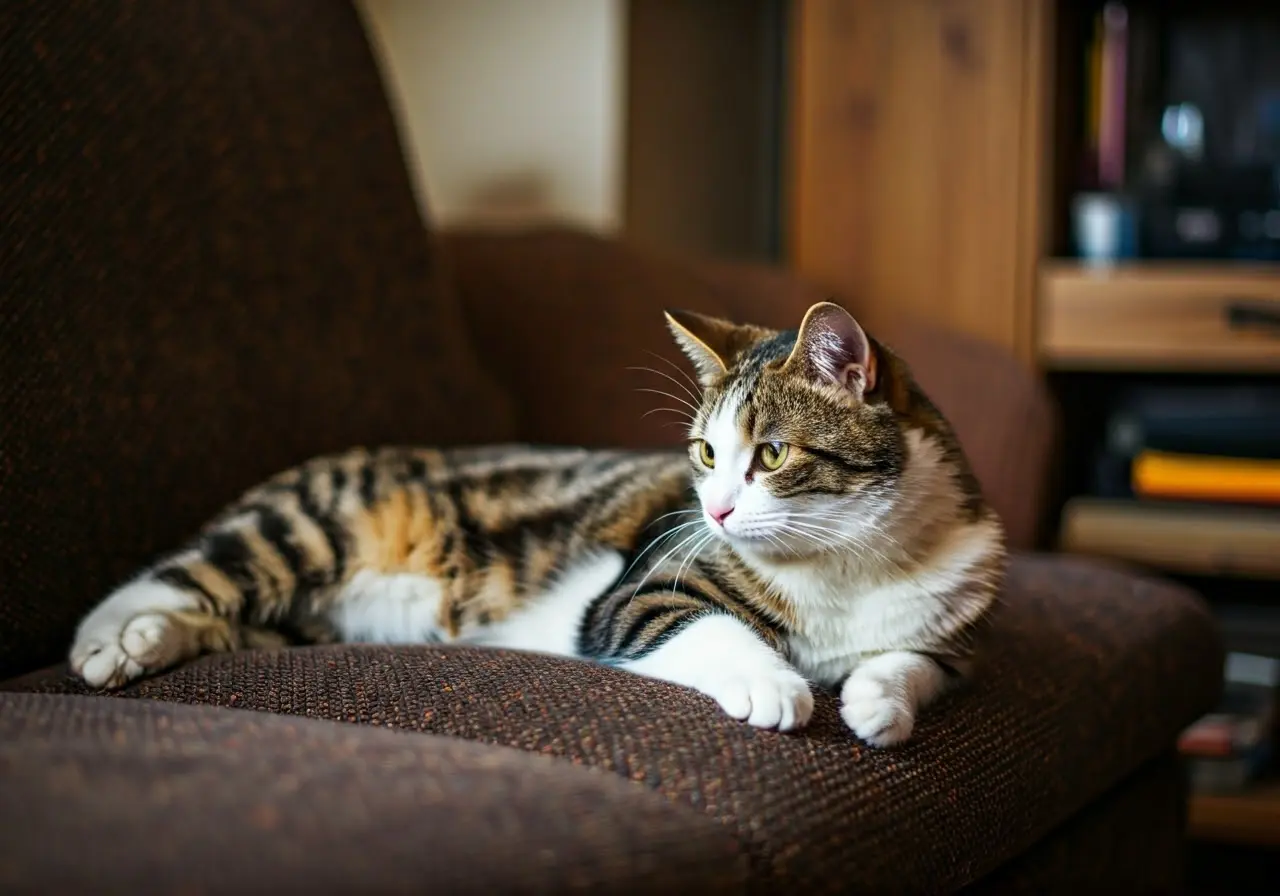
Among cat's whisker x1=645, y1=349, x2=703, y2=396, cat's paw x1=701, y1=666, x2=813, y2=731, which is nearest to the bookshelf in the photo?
cat's whisker x1=645, y1=349, x2=703, y2=396

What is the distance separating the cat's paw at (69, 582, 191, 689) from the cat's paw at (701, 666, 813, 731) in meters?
0.45

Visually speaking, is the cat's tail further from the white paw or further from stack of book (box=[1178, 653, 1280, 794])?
stack of book (box=[1178, 653, 1280, 794])

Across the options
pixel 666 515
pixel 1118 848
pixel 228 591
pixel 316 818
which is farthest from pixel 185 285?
pixel 1118 848

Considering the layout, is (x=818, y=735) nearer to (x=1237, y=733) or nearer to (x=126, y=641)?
(x=126, y=641)

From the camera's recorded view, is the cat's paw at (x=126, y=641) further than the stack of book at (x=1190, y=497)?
No

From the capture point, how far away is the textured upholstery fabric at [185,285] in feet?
3.66

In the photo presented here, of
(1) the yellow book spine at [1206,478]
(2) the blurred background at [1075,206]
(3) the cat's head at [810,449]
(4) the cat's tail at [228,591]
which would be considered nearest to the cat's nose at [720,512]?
(3) the cat's head at [810,449]

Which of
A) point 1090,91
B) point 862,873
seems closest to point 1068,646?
point 862,873

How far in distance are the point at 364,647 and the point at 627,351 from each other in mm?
660

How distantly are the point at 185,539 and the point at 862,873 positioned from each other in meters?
0.73

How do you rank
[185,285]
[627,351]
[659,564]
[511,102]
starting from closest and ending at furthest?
[659,564] < [185,285] < [627,351] < [511,102]

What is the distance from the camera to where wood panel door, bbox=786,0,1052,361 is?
78.2 inches

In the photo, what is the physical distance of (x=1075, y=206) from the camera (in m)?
2.12

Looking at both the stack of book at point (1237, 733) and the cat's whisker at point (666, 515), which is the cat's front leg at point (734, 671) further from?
the stack of book at point (1237, 733)
